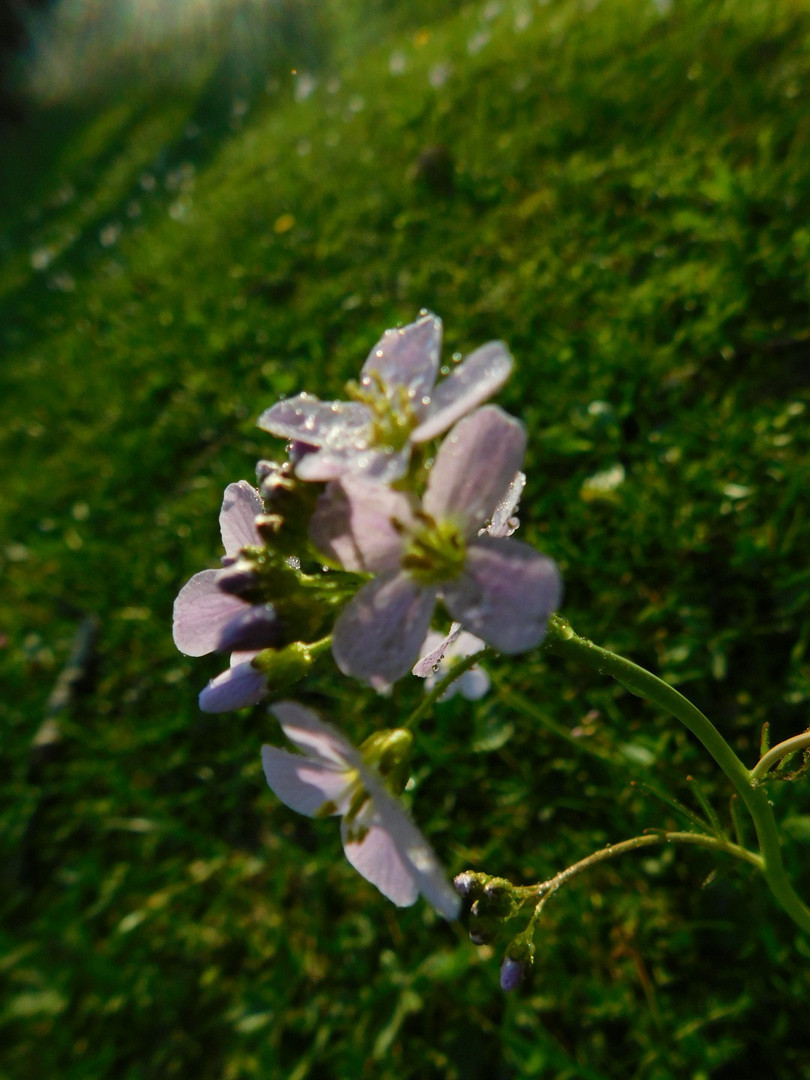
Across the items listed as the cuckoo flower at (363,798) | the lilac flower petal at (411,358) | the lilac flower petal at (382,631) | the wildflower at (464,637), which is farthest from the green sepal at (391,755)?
the lilac flower petal at (411,358)

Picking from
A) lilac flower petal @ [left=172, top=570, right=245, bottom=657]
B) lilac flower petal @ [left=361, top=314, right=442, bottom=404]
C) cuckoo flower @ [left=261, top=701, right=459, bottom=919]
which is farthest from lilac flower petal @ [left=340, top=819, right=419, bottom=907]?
lilac flower petal @ [left=361, top=314, right=442, bottom=404]

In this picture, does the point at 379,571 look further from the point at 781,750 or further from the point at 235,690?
the point at 781,750

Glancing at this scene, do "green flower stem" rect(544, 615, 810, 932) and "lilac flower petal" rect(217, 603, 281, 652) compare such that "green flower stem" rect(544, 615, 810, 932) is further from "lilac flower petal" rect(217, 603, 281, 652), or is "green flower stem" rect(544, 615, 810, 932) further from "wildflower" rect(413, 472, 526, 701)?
"lilac flower petal" rect(217, 603, 281, 652)

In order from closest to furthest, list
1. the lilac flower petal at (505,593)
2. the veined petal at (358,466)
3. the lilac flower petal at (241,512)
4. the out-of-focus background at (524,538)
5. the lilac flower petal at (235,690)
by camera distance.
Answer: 1. the lilac flower petal at (505,593)
2. the veined petal at (358,466)
3. the lilac flower petal at (235,690)
4. the lilac flower petal at (241,512)
5. the out-of-focus background at (524,538)

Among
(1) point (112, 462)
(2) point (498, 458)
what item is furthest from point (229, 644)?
(1) point (112, 462)

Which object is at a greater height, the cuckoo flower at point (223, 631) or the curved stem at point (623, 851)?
the cuckoo flower at point (223, 631)

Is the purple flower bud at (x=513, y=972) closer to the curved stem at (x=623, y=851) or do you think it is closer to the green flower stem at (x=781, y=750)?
the curved stem at (x=623, y=851)

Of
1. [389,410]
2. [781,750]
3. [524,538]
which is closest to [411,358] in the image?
[389,410]

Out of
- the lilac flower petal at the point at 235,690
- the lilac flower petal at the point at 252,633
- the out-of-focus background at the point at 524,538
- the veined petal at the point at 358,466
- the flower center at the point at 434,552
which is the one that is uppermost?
the veined petal at the point at 358,466
